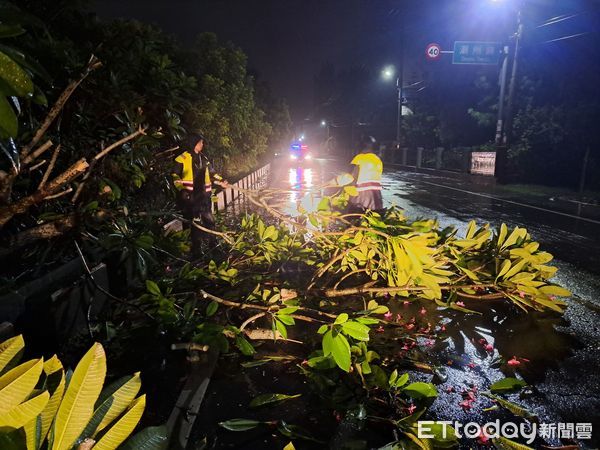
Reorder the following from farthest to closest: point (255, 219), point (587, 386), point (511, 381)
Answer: point (255, 219) → point (587, 386) → point (511, 381)

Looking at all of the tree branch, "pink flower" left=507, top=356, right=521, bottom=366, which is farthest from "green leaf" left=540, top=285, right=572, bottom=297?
the tree branch

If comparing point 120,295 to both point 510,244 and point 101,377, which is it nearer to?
point 101,377

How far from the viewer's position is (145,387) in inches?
102

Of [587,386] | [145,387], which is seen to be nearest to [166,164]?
[145,387]

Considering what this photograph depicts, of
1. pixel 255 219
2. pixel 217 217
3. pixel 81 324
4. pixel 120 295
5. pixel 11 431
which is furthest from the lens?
pixel 217 217

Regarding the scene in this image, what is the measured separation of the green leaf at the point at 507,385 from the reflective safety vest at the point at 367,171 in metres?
4.11

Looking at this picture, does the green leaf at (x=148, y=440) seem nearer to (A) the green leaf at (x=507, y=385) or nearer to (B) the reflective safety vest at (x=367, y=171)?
(A) the green leaf at (x=507, y=385)

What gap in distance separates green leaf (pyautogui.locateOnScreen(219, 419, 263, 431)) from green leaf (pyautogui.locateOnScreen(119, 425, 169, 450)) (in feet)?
4.77

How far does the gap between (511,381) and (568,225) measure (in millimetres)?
8452

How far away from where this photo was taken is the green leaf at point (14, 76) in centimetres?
90

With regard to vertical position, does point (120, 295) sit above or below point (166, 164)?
below

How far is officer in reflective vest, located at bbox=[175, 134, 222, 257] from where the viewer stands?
5.63 metres

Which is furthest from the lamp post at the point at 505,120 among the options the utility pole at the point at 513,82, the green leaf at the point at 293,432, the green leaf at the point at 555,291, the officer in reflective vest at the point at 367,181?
the green leaf at the point at 293,432

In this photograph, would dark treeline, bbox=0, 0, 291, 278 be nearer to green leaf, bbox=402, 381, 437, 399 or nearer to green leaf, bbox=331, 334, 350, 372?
green leaf, bbox=331, 334, 350, 372
